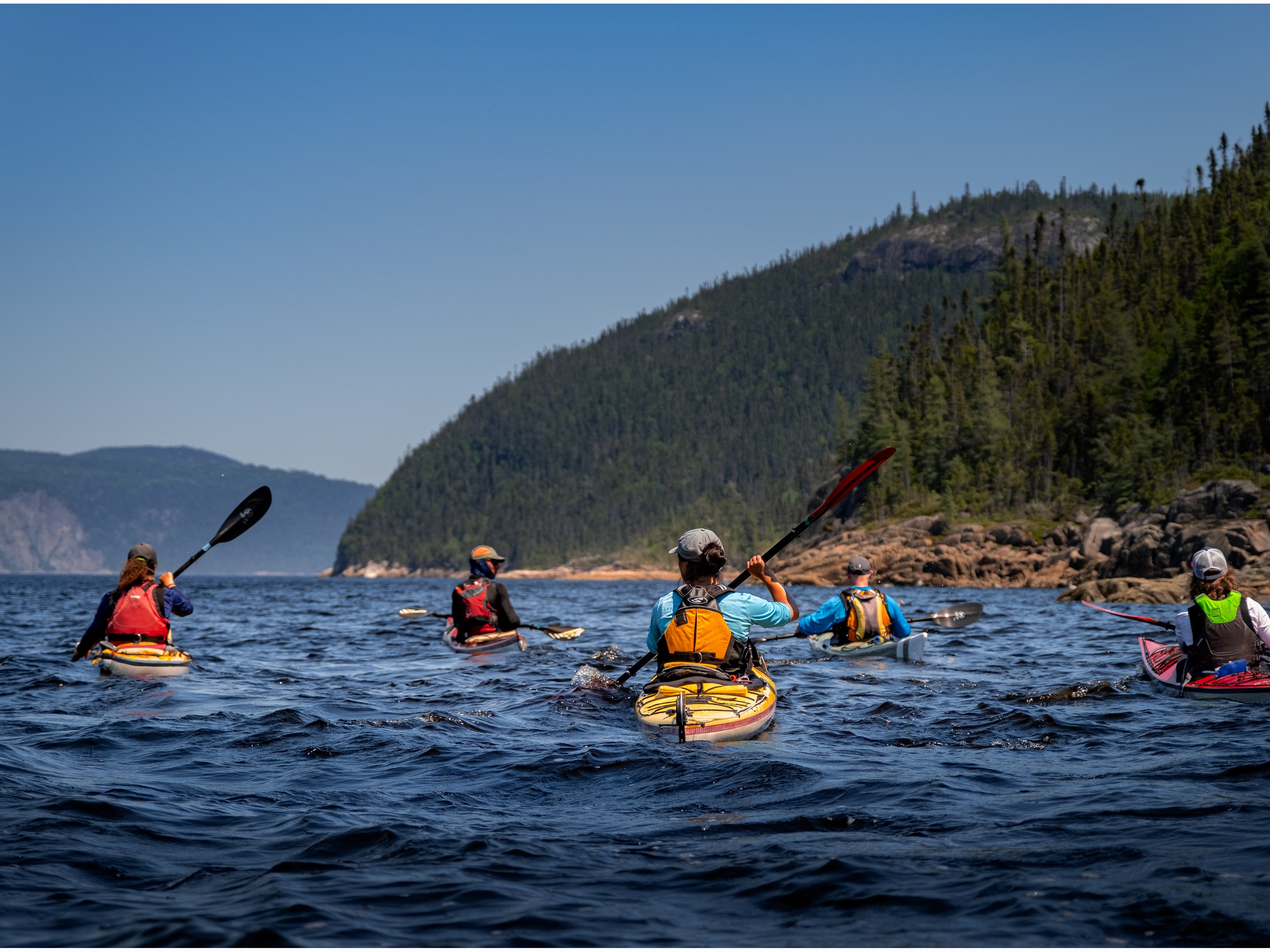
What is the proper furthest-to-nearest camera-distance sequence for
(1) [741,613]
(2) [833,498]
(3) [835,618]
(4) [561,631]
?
(4) [561,631]
(3) [835,618]
(2) [833,498]
(1) [741,613]

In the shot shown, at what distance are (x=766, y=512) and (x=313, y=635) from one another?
155902 millimetres

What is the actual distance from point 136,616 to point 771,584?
966 cm

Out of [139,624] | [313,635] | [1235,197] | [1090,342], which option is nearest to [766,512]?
[1090,342]

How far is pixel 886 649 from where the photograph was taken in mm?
18172

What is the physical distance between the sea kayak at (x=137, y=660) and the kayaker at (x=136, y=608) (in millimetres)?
122

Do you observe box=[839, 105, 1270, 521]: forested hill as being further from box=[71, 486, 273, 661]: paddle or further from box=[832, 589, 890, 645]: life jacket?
box=[71, 486, 273, 661]: paddle

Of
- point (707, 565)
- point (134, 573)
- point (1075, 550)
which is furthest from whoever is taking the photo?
point (1075, 550)

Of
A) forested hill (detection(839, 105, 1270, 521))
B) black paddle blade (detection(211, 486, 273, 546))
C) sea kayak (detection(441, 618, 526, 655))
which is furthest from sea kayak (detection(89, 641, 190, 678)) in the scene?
forested hill (detection(839, 105, 1270, 521))

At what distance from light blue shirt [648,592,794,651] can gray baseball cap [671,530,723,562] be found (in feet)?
1.83

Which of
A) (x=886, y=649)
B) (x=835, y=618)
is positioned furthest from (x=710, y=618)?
(x=886, y=649)

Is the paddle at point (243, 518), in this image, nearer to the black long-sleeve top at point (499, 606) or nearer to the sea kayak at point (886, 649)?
the black long-sleeve top at point (499, 606)

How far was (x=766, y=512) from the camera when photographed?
18150cm

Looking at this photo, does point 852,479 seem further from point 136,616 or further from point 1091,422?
point 1091,422

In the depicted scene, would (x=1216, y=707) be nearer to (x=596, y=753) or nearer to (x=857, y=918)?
(x=596, y=753)
